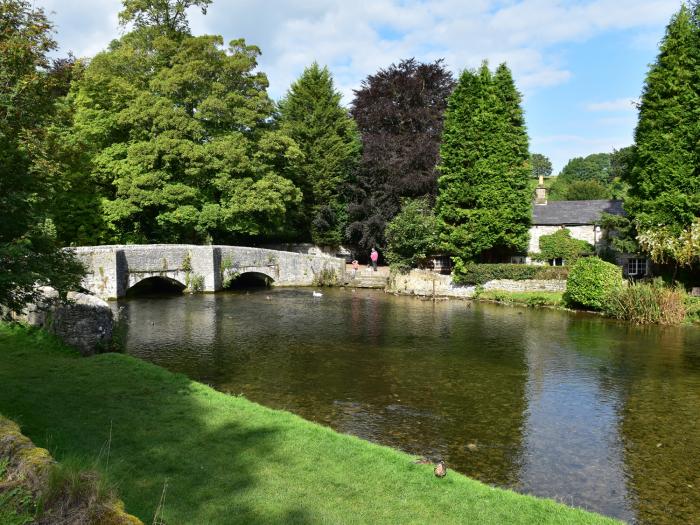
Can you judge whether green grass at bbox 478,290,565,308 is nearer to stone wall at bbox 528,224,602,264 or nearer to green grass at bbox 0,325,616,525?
stone wall at bbox 528,224,602,264

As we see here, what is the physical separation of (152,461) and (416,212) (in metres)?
31.3

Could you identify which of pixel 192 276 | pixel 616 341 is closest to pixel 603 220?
pixel 616 341

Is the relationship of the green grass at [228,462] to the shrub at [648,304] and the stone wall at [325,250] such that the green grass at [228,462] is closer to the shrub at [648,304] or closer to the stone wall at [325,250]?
the shrub at [648,304]

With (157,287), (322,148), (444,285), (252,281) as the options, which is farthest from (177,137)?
(444,285)

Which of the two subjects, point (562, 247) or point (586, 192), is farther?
point (586, 192)

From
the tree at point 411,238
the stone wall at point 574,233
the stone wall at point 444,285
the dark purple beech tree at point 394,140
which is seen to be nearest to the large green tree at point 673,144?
the stone wall at point 444,285

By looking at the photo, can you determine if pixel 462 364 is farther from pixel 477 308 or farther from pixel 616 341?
pixel 477 308

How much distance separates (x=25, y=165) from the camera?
966 centimetres

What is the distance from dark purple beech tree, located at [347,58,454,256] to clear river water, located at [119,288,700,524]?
15.8m

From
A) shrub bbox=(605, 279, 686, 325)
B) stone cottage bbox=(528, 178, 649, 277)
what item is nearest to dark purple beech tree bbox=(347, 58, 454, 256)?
stone cottage bbox=(528, 178, 649, 277)

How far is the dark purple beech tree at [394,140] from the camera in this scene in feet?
135

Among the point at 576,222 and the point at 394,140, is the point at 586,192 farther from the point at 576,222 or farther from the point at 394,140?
the point at 394,140

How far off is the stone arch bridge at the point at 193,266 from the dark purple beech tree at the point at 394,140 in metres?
5.60

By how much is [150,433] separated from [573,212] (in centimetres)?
3585
